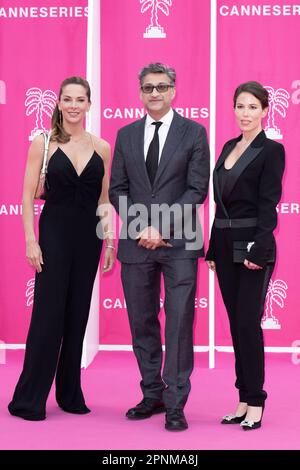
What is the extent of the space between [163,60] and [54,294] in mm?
2453

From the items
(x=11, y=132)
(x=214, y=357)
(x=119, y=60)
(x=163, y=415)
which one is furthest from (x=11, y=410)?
(x=119, y=60)

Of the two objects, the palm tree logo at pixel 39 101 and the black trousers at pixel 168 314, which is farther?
the palm tree logo at pixel 39 101

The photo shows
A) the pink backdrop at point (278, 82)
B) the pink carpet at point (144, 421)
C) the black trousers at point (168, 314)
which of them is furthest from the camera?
the pink backdrop at point (278, 82)

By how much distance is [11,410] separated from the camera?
379cm

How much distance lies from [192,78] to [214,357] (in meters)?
2.03

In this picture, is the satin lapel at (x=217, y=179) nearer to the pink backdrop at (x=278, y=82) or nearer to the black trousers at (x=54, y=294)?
the black trousers at (x=54, y=294)

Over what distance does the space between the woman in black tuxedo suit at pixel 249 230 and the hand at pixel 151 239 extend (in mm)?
264

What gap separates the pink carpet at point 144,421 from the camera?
3.36m

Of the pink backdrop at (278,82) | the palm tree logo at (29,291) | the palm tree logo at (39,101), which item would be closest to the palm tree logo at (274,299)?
the pink backdrop at (278,82)

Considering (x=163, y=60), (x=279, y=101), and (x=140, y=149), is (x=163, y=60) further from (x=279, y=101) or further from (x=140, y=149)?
(x=140, y=149)

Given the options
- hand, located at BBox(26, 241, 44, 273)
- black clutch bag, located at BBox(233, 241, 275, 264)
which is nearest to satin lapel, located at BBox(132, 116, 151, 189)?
black clutch bag, located at BBox(233, 241, 275, 264)

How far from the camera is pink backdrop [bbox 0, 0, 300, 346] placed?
17.9 feet

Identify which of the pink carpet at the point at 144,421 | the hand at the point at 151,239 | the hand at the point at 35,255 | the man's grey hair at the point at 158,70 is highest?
the man's grey hair at the point at 158,70

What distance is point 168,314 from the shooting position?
3646mm
